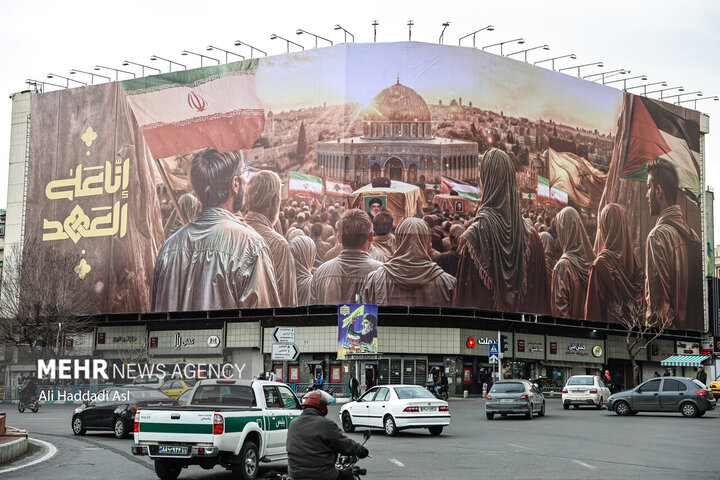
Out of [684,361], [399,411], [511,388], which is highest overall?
[684,361]

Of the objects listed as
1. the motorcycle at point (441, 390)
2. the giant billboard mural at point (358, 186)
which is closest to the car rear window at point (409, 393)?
the motorcycle at point (441, 390)

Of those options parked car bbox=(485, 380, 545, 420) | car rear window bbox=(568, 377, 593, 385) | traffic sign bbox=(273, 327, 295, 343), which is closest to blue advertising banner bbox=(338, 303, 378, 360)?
car rear window bbox=(568, 377, 593, 385)

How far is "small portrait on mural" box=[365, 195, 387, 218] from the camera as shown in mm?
61781

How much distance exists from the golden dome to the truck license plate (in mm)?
49601

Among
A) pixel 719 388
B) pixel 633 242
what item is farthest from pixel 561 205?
pixel 719 388

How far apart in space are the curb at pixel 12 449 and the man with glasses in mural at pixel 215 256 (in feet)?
142

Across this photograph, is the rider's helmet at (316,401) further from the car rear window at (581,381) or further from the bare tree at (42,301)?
the bare tree at (42,301)

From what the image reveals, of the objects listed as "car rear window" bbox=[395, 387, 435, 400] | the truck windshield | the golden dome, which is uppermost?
the golden dome

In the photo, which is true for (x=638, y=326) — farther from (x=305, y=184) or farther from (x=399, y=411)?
(x=399, y=411)

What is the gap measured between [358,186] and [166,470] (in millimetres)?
47733

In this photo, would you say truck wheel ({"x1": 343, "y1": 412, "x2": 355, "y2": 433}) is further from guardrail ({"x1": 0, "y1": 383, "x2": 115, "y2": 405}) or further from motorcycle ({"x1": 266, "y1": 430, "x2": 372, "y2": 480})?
guardrail ({"x1": 0, "y1": 383, "x2": 115, "y2": 405})

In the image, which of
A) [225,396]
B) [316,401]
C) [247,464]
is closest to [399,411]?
[225,396]

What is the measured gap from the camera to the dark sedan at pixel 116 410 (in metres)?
24.3

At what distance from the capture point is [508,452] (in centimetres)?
2012
